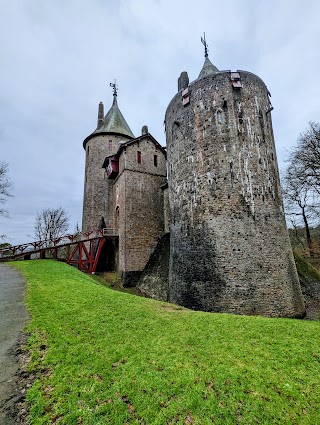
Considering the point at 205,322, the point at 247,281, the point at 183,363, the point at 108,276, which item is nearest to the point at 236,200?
the point at 247,281

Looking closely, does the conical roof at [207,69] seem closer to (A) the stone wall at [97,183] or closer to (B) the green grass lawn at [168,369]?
(A) the stone wall at [97,183]

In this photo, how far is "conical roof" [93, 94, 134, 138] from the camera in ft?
80.0

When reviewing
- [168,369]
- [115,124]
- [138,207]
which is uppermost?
[115,124]

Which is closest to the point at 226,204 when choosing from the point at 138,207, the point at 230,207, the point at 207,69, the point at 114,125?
the point at 230,207

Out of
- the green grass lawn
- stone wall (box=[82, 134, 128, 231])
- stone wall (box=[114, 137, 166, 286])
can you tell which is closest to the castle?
stone wall (box=[114, 137, 166, 286])

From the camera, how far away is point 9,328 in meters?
4.82

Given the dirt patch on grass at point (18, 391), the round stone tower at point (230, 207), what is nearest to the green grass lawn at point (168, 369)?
the dirt patch on grass at point (18, 391)

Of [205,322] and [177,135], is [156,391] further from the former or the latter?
[177,135]

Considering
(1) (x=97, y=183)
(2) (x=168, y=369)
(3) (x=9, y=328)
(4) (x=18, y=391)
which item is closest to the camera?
(4) (x=18, y=391)

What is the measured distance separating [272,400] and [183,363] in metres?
1.36

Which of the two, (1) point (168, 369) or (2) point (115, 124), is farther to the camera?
(2) point (115, 124)

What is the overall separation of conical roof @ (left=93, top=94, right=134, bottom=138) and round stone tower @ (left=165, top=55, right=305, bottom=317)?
1335 centimetres

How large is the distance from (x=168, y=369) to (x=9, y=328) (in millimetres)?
3572

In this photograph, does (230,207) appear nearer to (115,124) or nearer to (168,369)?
(168,369)
